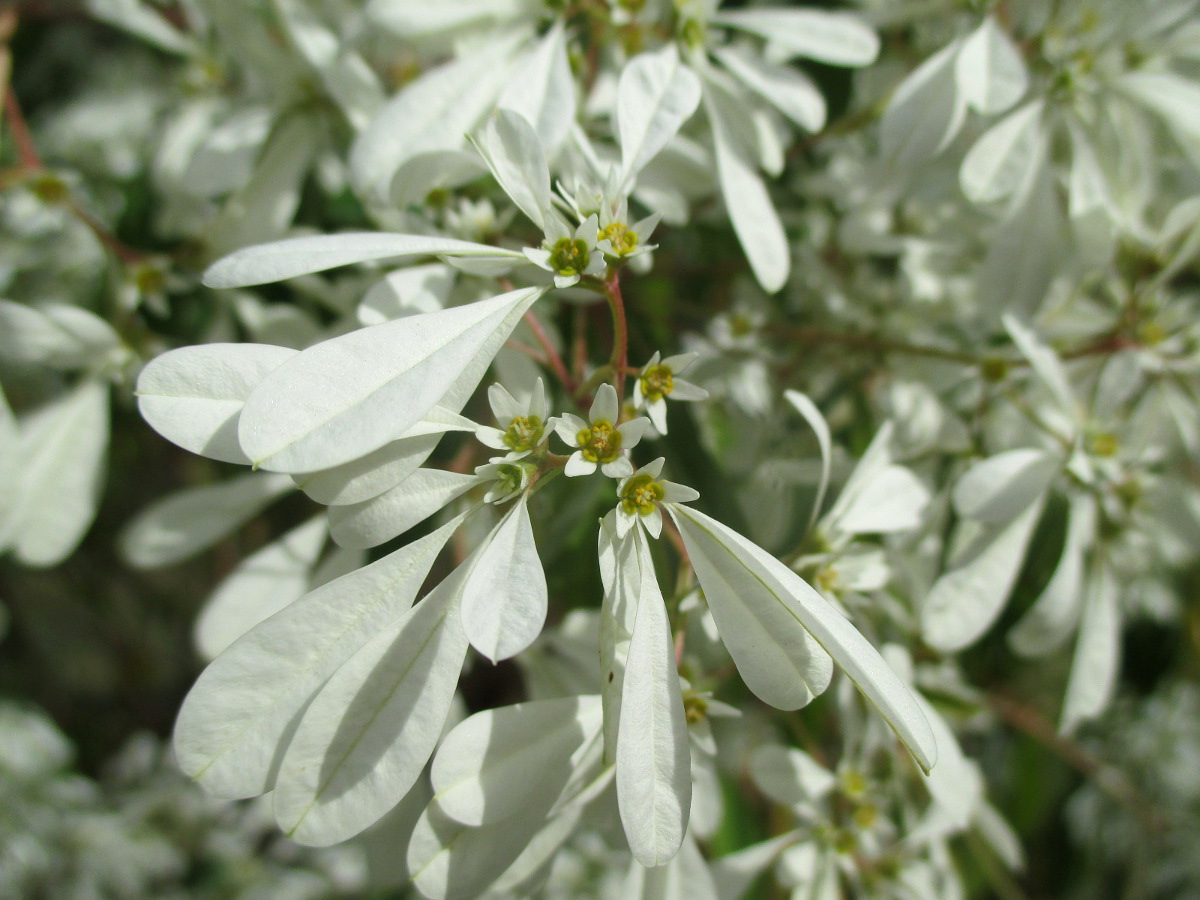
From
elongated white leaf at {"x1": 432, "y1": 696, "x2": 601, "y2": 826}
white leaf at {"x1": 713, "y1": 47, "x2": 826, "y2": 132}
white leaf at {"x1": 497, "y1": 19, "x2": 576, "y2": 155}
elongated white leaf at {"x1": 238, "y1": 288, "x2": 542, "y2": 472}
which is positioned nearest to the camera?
elongated white leaf at {"x1": 238, "y1": 288, "x2": 542, "y2": 472}

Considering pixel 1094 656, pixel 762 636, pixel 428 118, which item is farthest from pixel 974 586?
pixel 428 118

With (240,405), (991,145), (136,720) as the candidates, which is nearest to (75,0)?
(240,405)

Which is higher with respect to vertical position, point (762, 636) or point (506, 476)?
point (506, 476)

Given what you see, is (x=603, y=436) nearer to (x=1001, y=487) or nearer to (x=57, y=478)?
(x=1001, y=487)

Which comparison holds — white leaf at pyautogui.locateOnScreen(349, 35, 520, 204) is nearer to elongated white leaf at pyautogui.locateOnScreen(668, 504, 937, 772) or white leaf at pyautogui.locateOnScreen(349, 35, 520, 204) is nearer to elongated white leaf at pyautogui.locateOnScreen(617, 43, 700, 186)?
elongated white leaf at pyautogui.locateOnScreen(617, 43, 700, 186)

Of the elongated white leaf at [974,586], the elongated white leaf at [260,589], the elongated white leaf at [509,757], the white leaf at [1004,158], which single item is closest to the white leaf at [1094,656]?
the elongated white leaf at [974,586]

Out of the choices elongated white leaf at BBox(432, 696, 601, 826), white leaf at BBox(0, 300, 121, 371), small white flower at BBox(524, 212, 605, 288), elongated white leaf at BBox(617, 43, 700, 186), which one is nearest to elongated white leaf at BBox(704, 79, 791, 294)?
elongated white leaf at BBox(617, 43, 700, 186)
